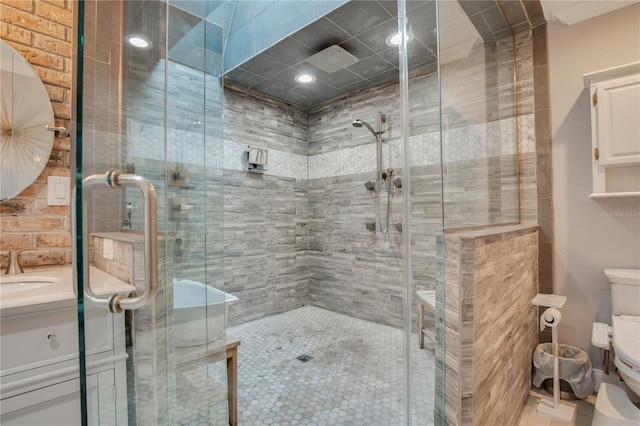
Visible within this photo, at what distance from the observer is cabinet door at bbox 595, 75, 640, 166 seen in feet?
5.42

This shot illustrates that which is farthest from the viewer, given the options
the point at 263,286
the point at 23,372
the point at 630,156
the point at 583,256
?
the point at 263,286

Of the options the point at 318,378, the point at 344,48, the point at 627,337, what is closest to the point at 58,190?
the point at 318,378

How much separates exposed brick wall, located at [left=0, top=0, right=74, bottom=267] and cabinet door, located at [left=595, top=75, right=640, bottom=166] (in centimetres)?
298

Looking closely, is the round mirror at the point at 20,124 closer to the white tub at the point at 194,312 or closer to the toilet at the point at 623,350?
the white tub at the point at 194,312

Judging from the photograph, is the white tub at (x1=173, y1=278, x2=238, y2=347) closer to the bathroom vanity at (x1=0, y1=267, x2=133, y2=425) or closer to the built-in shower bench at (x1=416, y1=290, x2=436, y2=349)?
the bathroom vanity at (x1=0, y1=267, x2=133, y2=425)

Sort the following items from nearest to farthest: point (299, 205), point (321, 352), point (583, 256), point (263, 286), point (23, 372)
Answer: point (23, 372) → point (583, 256) → point (321, 352) → point (263, 286) → point (299, 205)

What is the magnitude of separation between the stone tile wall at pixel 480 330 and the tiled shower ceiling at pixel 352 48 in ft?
2.62

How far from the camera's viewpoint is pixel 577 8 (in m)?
1.91

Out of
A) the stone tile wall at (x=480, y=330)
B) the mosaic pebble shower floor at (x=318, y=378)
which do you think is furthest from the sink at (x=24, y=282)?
the stone tile wall at (x=480, y=330)

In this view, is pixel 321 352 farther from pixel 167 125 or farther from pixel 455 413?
pixel 167 125

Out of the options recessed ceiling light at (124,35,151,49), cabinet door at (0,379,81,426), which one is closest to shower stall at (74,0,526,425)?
recessed ceiling light at (124,35,151,49)

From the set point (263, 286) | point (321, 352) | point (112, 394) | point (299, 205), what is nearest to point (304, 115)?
point (299, 205)

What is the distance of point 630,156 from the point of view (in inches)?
65.5

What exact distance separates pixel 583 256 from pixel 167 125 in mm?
2477
